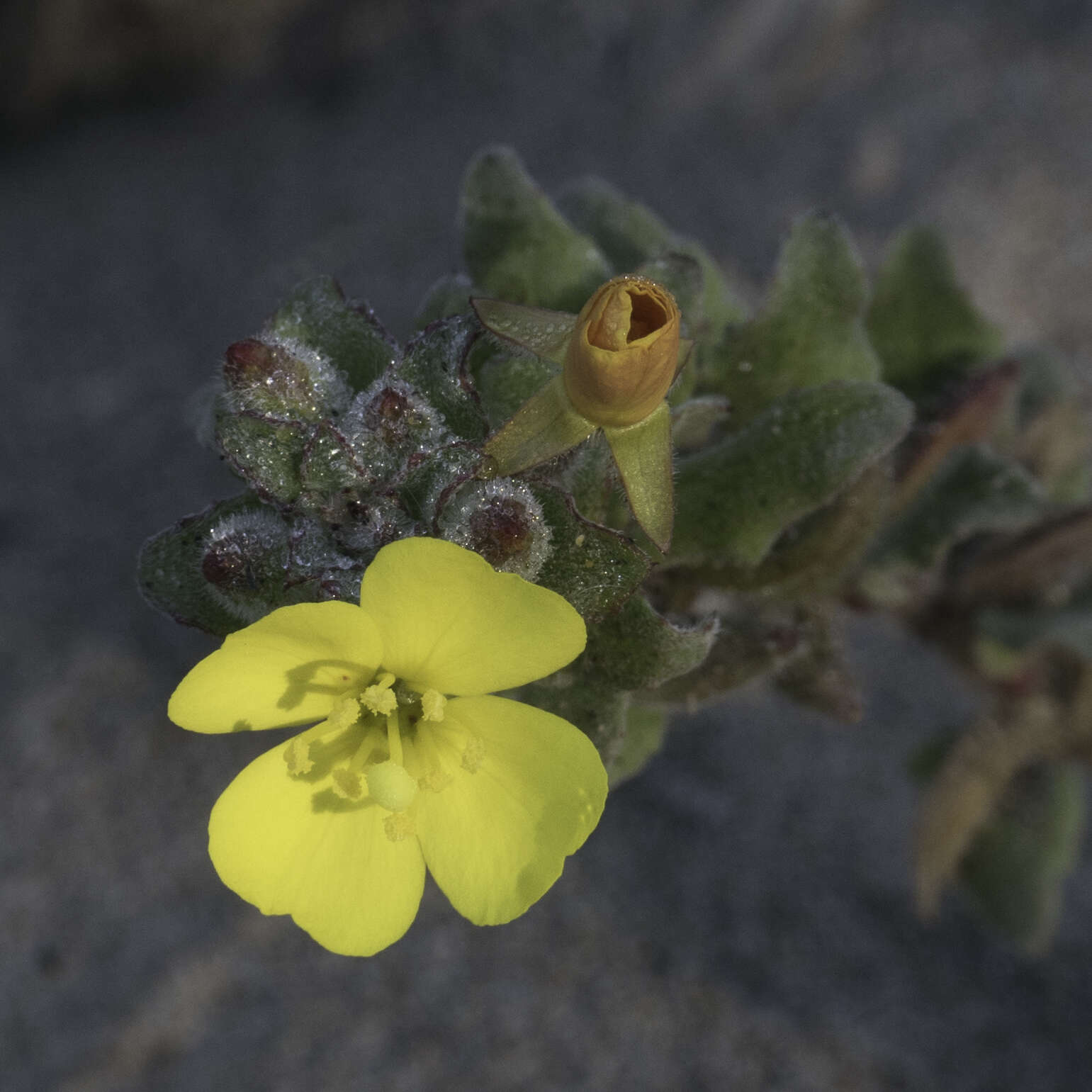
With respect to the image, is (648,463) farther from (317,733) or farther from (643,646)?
(317,733)

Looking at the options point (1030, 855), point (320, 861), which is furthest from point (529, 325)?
point (1030, 855)

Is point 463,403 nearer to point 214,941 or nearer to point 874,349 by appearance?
point 874,349

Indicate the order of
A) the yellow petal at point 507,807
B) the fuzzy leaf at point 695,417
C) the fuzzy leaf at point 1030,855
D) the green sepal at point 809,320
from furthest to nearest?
the fuzzy leaf at point 1030,855
the green sepal at point 809,320
the fuzzy leaf at point 695,417
the yellow petal at point 507,807

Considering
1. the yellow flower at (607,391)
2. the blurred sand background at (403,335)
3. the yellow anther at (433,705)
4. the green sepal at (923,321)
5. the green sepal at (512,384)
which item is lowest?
the blurred sand background at (403,335)

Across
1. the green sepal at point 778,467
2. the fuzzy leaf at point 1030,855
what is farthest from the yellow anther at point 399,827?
the fuzzy leaf at point 1030,855

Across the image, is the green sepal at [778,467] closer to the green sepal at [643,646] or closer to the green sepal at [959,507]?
the green sepal at [643,646]

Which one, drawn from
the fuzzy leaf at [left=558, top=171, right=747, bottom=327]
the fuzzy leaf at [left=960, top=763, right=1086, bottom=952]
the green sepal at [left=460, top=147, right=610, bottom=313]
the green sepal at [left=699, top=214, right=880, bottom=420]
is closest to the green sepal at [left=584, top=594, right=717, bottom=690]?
the green sepal at [left=460, top=147, right=610, bottom=313]

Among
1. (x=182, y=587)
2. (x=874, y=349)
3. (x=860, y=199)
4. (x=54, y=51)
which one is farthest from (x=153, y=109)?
(x=182, y=587)
